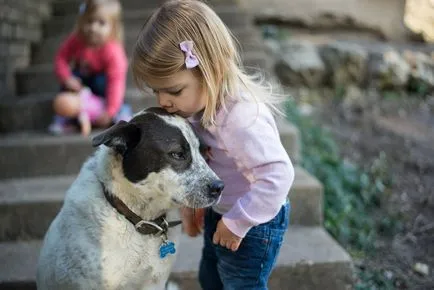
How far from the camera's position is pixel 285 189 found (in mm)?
1812

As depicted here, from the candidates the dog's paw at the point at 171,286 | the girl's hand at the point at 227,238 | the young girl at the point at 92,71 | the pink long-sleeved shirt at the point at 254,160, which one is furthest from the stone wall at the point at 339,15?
the girl's hand at the point at 227,238

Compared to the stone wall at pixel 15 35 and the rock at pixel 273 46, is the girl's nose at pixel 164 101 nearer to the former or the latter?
the stone wall at pixel 15 35

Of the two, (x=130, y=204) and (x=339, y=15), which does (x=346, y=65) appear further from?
(x=130, y=204)

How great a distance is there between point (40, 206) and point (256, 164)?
1711mm

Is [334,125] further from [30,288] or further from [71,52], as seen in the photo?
[30,288]

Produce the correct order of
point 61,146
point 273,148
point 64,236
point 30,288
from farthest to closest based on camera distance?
point 61,146 → point 30,288 → point 64,236 → point 273,148

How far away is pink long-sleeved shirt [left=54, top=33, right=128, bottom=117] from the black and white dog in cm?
165

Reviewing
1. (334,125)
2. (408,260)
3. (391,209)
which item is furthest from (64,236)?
(334,125)

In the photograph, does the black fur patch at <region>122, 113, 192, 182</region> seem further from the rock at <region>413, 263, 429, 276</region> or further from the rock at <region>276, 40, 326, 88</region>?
the rock at <region>276, 40, 326, 88</region>

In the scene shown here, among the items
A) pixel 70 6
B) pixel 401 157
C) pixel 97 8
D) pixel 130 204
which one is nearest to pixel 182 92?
pixel 130 204

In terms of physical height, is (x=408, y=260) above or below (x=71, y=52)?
below

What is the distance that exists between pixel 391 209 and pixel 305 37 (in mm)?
3836

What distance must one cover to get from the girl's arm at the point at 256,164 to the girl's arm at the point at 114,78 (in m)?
1.93

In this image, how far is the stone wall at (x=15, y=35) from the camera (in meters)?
4.21
